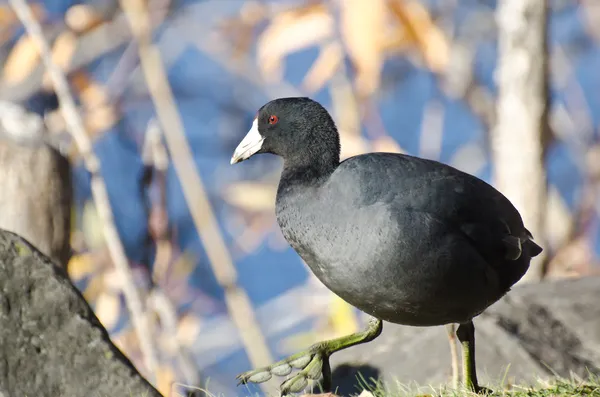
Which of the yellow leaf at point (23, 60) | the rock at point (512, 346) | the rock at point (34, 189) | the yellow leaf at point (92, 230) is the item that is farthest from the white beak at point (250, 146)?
the yellow leaf at point (92, 230)

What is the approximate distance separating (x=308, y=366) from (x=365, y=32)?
4.42 ft

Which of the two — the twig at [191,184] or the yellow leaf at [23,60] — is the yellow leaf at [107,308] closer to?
the twig at [191,184]

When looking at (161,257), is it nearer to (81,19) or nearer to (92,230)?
(92,230)

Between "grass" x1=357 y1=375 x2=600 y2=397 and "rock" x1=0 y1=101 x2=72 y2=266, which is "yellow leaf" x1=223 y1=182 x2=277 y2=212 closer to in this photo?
"rock" x1=0 y1=101 x2=72 y2=266

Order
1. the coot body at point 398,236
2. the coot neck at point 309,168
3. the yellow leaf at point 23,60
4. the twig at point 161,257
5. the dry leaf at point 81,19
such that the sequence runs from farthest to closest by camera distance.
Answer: the dry leaf at point 81,19 < the yellow leaf at point 23,60 < the twig at point 161,257 < the coot neck at point 309,168 < the coot body at point 398,236

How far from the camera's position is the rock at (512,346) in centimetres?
385

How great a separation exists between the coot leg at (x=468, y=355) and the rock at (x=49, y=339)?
112 centimetres

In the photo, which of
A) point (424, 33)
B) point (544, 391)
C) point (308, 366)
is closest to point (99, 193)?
point (308, 366)

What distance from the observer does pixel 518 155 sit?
15.8 ft

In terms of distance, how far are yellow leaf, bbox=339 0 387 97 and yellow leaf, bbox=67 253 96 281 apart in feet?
6.94

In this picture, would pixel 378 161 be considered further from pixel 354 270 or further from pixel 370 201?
pixel 354 270

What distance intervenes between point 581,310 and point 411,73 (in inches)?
91.9

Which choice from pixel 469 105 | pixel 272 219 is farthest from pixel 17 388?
pixel 469 105

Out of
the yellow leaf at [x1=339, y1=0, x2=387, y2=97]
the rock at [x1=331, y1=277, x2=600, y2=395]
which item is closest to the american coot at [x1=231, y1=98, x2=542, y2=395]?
the yellow leaf at [x1=339, y1=0, x2=387, y2=97]
